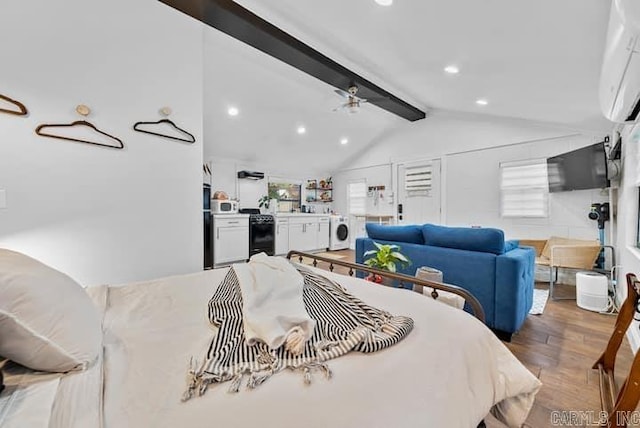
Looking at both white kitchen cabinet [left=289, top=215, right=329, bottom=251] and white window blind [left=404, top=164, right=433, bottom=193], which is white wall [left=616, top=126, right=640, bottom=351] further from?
white kitchen cabinet [left=289, top=215, right=329, bottom=251]

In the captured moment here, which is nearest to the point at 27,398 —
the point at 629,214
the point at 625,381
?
the point at 625,381

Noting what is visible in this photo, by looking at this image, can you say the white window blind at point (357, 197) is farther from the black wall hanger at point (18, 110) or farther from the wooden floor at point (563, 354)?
the black wall hanger at point (18, 110)

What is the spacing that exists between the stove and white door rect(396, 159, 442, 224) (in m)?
2.88

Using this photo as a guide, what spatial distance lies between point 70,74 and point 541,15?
353 cm

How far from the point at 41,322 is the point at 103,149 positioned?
6.81 feet

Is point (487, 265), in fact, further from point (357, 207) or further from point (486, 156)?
point (357, 207)

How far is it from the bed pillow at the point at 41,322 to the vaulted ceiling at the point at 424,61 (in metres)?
2.76

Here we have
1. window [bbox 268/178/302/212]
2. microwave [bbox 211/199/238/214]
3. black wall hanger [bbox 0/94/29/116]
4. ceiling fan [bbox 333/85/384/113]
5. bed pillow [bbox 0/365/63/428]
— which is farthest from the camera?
window [bbox 268/178/302/212]

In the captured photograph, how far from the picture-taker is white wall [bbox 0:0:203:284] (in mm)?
1978

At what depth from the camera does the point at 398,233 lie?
3.18m

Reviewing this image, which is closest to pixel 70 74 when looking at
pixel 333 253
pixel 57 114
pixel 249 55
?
pixel 57 114

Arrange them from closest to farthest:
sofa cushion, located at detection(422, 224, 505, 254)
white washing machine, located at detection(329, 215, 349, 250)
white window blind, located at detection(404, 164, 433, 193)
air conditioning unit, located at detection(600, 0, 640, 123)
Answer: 1. air conditioning unit, located at detection(600, 0, 640, 123)
2. sofa cushion, located at detection(422, 224, 505, 254)
3. white window blind, located at detection(404, 164, 433, 193)
4. white washing machine, located at detection(329, 215, 349, 250)

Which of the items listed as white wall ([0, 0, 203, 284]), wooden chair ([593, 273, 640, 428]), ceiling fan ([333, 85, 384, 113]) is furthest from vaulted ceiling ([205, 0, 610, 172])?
wooden chair ([593, 273, 640, 428])

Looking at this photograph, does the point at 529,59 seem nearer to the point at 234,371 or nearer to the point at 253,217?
the point at 234,371
